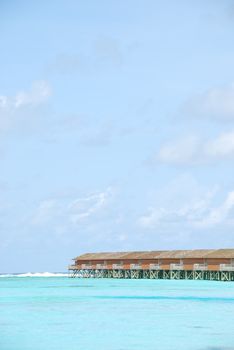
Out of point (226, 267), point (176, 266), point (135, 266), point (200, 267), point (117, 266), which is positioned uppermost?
point (117, 266)

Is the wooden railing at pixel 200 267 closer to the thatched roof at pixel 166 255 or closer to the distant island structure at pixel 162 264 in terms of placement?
the distant island structure at pixel 162 264

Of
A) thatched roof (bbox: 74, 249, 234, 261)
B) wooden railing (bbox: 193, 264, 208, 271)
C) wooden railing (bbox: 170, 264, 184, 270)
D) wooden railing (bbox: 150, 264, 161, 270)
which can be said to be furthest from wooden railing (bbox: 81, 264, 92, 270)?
wooden railing (bbox: 193, 264, 208, 271)

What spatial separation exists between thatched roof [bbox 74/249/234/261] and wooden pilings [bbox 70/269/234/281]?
143cm

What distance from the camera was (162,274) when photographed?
2977 inches

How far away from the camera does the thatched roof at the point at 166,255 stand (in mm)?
66312

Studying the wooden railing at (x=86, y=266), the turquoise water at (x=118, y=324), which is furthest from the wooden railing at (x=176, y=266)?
the turquoise water at (x=118, y=324)

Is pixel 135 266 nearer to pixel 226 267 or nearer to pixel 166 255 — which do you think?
pixel 166 255

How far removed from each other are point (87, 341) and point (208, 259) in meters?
44.6

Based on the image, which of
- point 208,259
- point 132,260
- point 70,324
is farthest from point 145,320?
point 132,260

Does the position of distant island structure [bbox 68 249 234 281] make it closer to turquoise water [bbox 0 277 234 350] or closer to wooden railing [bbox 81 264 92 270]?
wooden railing [bbox 81 264 92 270]

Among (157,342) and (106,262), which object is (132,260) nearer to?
(106,262)

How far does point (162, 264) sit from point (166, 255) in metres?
0.95

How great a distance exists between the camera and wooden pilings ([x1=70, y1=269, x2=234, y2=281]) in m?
68.9

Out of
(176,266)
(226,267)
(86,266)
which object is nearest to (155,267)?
(176,266)
